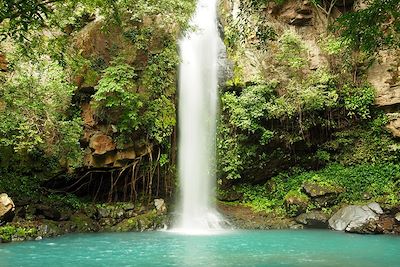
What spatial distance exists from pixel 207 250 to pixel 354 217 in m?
6.49

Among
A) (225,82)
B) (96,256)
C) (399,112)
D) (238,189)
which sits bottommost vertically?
(96,256)

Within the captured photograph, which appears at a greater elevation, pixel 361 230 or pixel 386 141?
pixel 386 141

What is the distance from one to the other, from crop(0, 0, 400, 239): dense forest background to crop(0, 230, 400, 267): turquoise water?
9.82 ft

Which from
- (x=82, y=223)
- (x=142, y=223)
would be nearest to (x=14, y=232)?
(x=82, y=223)

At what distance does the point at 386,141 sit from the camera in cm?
1645

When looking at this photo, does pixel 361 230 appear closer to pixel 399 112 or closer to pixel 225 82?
pixel 399 112

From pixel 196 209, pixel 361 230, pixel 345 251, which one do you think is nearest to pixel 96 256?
pixel 345 251

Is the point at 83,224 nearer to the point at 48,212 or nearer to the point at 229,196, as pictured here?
the point at 48,212

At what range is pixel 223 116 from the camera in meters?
17.5

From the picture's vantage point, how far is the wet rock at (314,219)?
15.0 metres

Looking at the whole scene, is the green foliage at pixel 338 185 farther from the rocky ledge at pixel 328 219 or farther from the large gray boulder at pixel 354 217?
the large gray boulder at pixel 354 217

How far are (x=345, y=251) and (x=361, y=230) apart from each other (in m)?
3.81

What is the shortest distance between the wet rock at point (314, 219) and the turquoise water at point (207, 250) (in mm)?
1594

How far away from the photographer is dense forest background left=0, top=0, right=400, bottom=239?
13.6m
